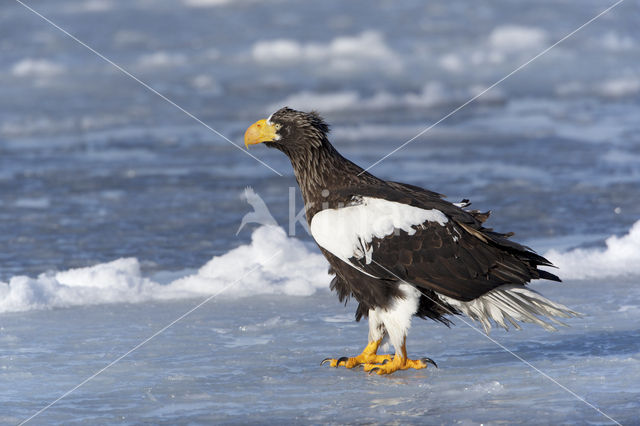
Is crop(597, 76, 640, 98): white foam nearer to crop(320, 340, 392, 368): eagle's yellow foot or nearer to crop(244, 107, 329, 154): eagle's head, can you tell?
crop(244, 107, 329, 154): eagle's head

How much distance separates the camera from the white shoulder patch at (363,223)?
4.25 metres

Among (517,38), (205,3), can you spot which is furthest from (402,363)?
(205,3)

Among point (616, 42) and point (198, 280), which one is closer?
point (198, 280)

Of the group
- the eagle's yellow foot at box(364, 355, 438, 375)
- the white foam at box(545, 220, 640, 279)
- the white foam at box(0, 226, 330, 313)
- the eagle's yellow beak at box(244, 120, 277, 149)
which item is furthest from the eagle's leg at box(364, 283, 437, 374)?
the white foam at box(545, 220, 640, 279)

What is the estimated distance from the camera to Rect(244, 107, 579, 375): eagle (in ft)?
14.0

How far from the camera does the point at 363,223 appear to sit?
428cm

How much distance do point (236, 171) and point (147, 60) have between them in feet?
22.6

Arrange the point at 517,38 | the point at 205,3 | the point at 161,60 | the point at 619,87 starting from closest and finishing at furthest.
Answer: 1. the point at 619,87
2. the point at 161,60
3. the point at 517,38
4. the point at 205,3

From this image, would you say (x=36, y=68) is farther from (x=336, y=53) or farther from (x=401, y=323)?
(x=401, y=323)

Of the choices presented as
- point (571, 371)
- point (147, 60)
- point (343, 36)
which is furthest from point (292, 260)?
point (343, 36)

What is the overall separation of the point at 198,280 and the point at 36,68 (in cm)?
989

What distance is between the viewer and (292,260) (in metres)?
6.16

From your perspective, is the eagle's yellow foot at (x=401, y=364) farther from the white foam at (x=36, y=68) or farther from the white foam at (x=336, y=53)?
the white foam at (x=36, y=68)

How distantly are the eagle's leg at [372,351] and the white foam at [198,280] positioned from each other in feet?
3.75
